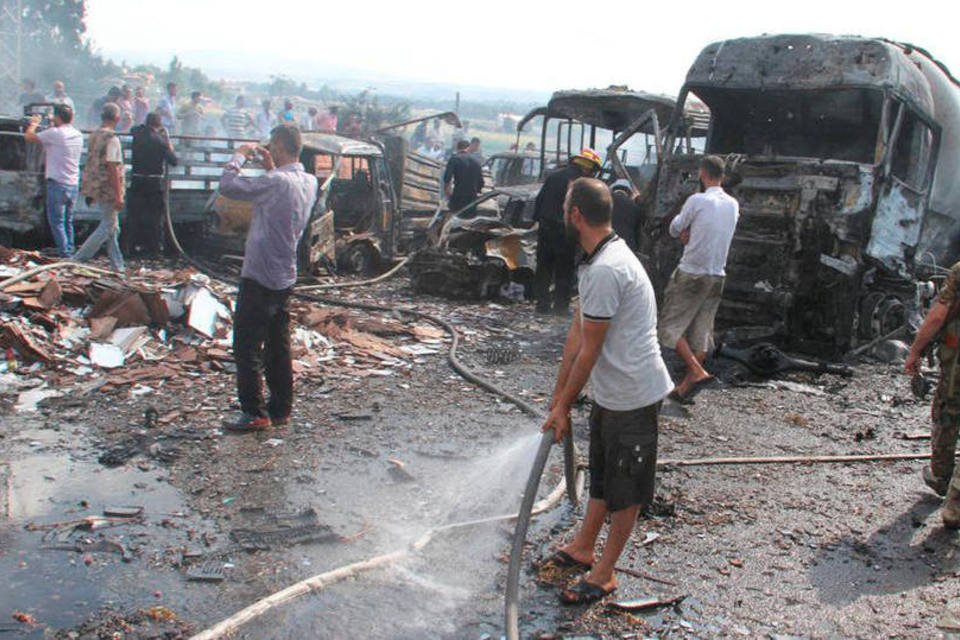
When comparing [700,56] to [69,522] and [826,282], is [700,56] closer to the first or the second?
[826,282]

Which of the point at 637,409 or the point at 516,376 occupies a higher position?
the point at 637,409

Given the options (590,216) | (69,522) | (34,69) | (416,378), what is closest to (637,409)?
(590,216)

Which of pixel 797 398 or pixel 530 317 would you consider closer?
pixel 797 398

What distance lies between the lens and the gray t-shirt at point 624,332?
3709 mm

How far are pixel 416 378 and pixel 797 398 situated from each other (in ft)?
11.1

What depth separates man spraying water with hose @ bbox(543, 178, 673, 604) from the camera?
12.3 ft

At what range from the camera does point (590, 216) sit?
3.85 metres

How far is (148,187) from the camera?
38.0ft

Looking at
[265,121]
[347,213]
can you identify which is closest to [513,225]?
[347,213]

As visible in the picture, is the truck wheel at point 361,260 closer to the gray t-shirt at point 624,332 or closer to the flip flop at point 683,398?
the flip flop at point 683,398

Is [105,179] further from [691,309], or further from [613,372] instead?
[613,372]

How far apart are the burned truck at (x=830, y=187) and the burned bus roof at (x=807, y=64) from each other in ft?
0.04

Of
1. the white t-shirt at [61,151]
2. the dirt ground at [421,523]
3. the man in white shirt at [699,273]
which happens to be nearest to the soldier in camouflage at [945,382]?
the dirt ground at [421,523]

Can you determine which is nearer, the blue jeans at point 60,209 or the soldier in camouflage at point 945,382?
the soldier in camouflage at point 945,382
